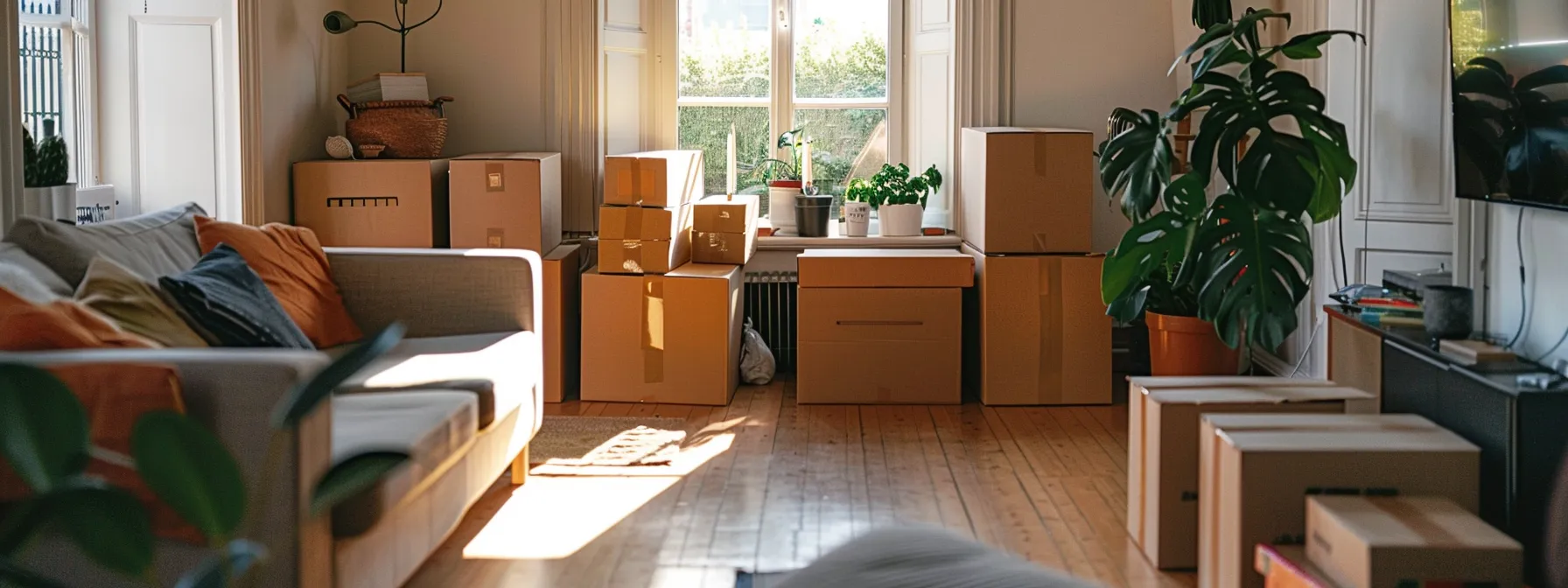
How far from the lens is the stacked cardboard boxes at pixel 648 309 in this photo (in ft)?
16.8

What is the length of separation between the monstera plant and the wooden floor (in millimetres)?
635

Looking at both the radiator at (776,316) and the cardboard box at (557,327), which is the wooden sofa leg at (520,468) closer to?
the cardboard box at (557,327)

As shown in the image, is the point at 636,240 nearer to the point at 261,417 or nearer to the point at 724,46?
the point at 724,46

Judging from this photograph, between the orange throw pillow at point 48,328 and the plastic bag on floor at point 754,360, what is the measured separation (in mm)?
3276

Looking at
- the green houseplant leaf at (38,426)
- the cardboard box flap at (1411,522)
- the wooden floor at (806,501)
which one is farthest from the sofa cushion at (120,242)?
the cardboard box flap at (1411,522)

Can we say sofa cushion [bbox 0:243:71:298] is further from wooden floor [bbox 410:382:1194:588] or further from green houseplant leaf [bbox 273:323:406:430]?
green houseplant leaf [bbox 273:323:406:430]

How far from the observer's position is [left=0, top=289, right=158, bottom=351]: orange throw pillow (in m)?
2.29

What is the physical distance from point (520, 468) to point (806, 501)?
0.85 metres

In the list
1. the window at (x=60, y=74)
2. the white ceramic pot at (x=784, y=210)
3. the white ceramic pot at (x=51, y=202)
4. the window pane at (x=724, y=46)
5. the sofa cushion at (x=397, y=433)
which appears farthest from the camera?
the window pane at (x=724, y=46)

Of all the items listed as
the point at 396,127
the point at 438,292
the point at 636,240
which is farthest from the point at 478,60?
the point at 438,292

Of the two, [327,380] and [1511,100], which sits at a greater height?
[1511,100]

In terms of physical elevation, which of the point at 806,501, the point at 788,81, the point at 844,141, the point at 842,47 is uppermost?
the point at 842,47

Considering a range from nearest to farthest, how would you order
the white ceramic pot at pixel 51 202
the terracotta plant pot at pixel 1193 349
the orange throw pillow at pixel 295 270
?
the white ceramic pot at pixel 51 202 → the orange throw pillow at pixel 295 270 → the terracotta plant pot at pixel 1193 349

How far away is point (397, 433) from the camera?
273 centimetres
